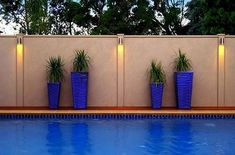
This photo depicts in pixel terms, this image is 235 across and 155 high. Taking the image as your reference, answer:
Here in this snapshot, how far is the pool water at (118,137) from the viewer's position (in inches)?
293

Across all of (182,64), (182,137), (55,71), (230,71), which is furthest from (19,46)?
(230,71)

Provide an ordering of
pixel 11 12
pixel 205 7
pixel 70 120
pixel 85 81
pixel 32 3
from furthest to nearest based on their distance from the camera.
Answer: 1. pixel 11 12
2. pixel 32 3
3. pixel 205 7
4. pixel 85 81
5. pixel 70 120

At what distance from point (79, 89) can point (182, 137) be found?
4.15 meters

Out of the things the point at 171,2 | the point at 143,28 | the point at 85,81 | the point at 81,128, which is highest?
the point at 171,2

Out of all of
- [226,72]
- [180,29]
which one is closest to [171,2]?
[180,29]

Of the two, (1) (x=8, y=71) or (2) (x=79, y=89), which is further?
(1) (x=8, y=71)

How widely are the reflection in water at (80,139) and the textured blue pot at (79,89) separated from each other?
1576mm

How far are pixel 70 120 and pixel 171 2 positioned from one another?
13490 millimetres

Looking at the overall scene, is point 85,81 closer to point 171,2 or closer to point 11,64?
point 11,64

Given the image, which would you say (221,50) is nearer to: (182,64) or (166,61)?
(182,64)

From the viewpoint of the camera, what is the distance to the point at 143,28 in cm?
2142

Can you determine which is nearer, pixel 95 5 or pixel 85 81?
pixel 85 81

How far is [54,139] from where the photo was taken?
8.49m

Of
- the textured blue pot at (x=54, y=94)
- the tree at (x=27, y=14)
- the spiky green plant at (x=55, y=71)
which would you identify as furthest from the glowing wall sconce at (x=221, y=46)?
the tree at (x=27, y=14)
